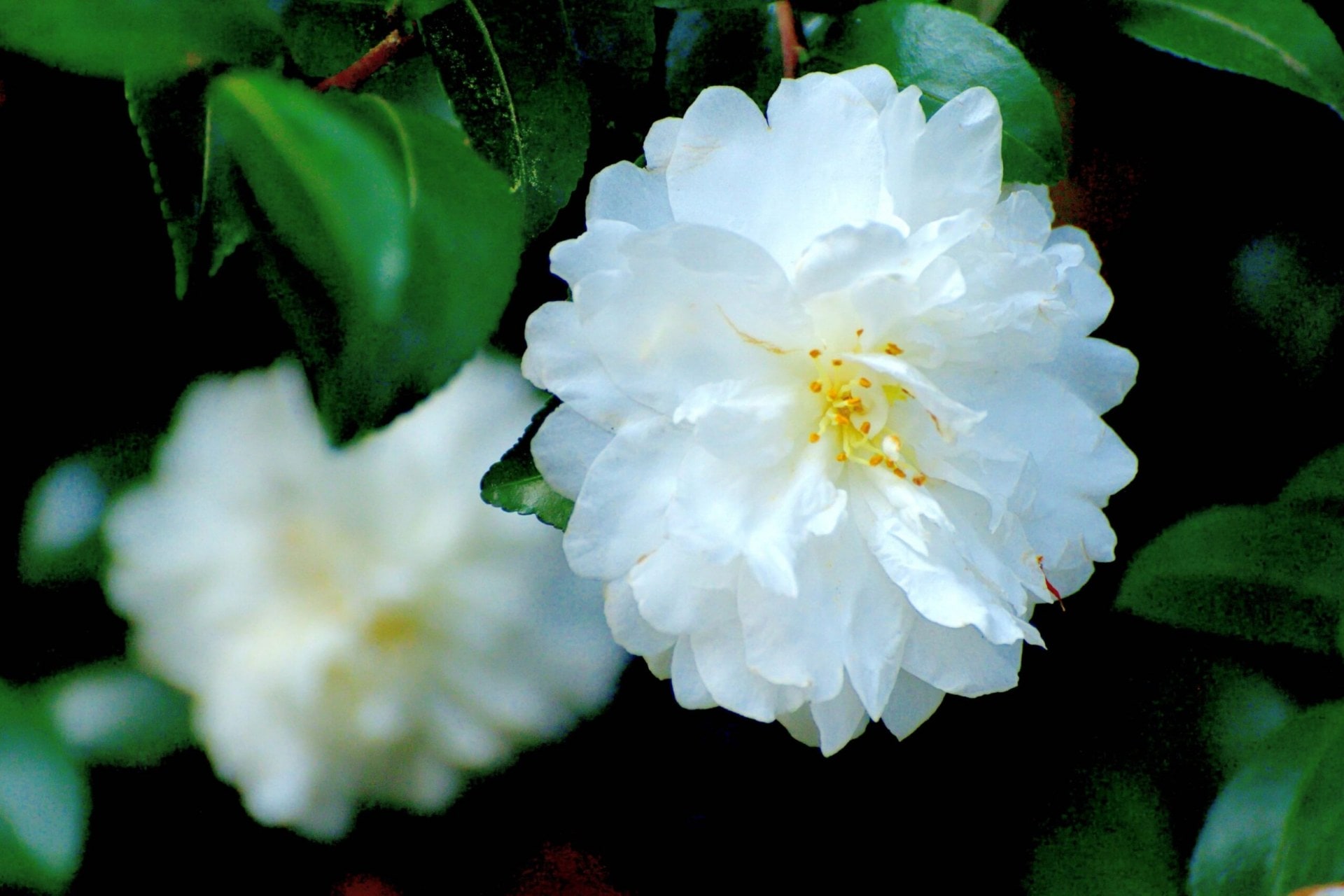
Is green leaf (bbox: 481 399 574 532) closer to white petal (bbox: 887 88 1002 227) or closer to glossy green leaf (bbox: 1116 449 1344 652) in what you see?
white petal (bbox: 887 88 1002 227)

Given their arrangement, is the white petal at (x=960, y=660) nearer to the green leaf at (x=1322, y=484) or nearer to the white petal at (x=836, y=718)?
the white petal at (x=836, y=718)

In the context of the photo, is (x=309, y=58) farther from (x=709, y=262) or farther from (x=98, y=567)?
(x=98, y=567)

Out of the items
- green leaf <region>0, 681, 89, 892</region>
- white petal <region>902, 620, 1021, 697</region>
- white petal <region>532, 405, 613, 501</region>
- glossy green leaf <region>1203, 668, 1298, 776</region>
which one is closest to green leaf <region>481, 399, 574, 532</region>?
white petal <region>532, 405, 613, 501</region>

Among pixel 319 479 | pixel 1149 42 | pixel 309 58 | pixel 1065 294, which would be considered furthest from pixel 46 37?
pixel 1149 42

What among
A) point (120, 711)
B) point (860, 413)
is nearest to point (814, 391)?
point (860, 413)

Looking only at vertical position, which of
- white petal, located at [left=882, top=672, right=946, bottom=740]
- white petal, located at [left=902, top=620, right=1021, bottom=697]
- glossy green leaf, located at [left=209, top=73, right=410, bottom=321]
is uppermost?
glossy green leaf, located at [left=209, top=73, right=410, bottom=321]

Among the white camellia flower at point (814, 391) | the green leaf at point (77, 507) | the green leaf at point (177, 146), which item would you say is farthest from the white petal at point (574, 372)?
the green leaf at point (77, 507)
